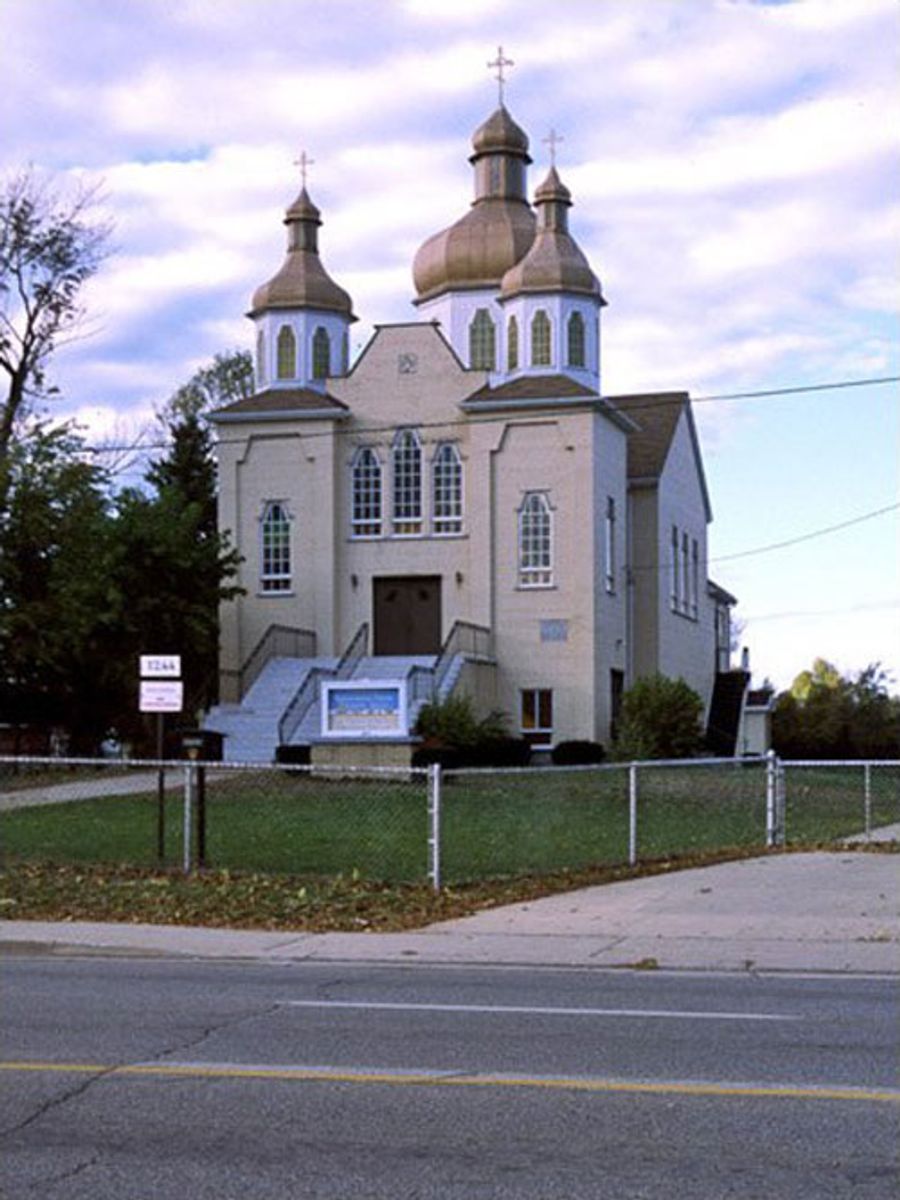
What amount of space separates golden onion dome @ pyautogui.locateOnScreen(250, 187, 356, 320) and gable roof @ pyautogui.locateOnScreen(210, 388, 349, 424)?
3.06 metres

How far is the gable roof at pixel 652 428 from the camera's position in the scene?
4997cm

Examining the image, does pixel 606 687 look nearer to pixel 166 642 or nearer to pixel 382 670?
pixel 382 670

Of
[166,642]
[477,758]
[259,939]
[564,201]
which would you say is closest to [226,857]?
[259,939]

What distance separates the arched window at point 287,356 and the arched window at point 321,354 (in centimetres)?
54

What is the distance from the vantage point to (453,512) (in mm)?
46031

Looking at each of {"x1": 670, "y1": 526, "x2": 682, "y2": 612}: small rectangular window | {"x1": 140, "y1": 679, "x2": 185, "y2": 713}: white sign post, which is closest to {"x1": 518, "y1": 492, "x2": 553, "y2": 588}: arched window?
{"x1": 670, "y1": 526, "x2": 682, "y2": 612}: small rectangular window

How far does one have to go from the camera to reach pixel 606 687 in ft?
150

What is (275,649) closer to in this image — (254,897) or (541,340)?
(541,340)

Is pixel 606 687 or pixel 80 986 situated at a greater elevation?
pixel 606 687

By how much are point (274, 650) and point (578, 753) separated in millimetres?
7995

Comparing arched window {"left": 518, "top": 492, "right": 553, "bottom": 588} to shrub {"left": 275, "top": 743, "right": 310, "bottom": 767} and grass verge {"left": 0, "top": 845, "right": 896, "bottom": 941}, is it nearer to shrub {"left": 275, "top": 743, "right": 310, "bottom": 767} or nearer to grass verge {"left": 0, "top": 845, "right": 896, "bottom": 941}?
shrub {"left": 275, "top": 743, "right": 310, "bottom": 767}

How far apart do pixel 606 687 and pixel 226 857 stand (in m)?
25.5

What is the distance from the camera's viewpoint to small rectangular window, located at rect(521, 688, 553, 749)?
45125mm

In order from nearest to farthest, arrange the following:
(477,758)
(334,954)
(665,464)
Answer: (334,954) → (477,758) → (665,464)
